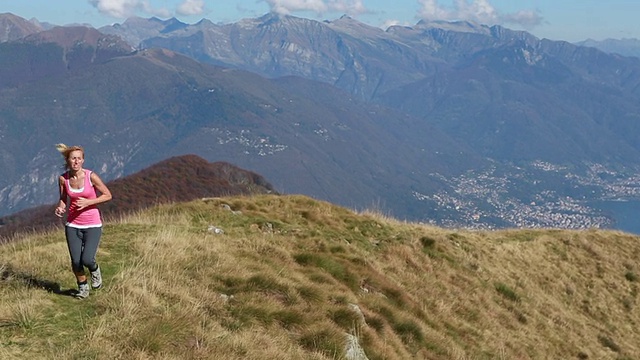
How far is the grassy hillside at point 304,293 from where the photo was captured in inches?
310

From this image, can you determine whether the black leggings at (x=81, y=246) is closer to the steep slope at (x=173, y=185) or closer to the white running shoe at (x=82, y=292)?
the white running shoe at (x=82, y=292)

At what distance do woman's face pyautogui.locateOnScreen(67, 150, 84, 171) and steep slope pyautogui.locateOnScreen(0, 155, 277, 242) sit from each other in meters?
58.7

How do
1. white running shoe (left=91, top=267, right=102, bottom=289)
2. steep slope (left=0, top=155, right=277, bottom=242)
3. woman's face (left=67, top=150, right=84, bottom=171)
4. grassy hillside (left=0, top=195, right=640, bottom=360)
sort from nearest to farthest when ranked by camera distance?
grassy hillside (left=0, top=195, right=640, bottom=360)
woman's face (left=67, top=150, right=84, bottom=171)
white running shoe (left=91, top=267, right=102, bottom=289)
steep slope (left=0, top=155, right=277, bottom=242)

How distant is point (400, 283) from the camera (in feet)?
52.0

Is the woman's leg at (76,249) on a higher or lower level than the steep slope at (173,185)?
higher

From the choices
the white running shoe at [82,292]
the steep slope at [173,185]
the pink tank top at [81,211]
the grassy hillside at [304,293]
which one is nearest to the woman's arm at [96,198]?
the pink tank top at [81,211]

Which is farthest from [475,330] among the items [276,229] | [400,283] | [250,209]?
[250,209]

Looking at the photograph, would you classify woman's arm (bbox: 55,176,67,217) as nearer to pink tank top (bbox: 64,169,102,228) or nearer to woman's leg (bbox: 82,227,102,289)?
pink tank top (bbox: 64,169,102,228)

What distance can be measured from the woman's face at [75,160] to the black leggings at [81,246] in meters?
1.12

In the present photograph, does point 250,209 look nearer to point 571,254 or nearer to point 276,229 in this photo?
point 276,229

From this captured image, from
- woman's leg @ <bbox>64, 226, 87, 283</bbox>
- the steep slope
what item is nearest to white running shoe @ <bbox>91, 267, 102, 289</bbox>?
woman's leg @ <bbox>64, 226, 87, 283</bbox>

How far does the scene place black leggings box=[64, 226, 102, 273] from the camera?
8.88 metres

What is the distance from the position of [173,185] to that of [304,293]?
86.2m

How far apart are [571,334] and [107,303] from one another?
55.2 feet
